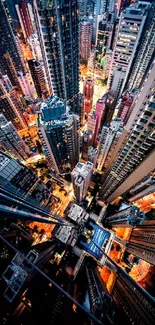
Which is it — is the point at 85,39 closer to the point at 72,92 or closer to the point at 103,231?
the point at 72,92

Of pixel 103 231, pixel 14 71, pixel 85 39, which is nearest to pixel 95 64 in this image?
pixel 85 39

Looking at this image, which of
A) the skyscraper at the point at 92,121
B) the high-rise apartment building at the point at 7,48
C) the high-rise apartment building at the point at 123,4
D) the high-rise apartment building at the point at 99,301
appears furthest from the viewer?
the high-rise apartment building at the point at 123,4

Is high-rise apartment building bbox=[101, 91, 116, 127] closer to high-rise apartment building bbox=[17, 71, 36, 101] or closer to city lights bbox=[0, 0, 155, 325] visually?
city lights bbox=[0, 0, 155, 325]

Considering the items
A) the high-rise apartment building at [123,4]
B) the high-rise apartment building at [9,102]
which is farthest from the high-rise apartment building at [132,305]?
the high-rise apartment building at [123,4]

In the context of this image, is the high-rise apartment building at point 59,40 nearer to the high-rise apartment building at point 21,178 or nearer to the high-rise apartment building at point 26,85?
the high-rise apartment building at point 21,178

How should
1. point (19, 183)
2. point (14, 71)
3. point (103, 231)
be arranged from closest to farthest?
point (19, 183) < point (103, 231) < point (14, 71)

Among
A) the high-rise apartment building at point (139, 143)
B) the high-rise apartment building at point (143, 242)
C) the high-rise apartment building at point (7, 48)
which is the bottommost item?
the high-rise apartment building at point (143, 242)
